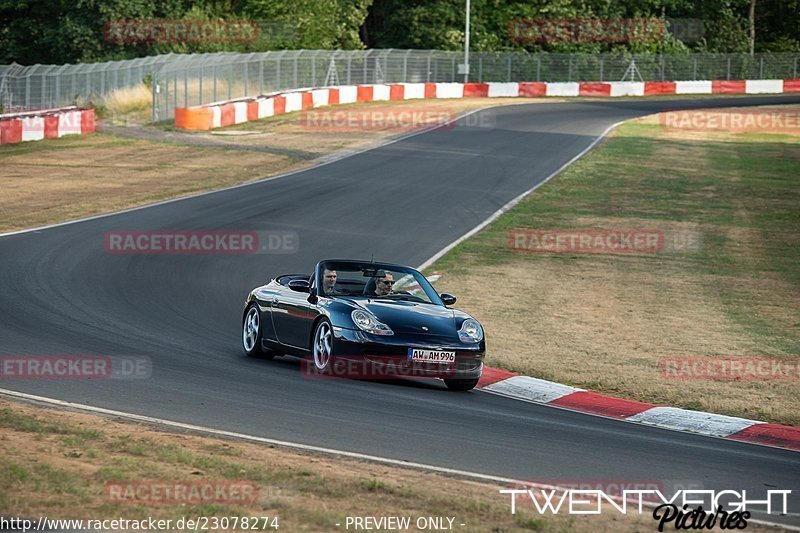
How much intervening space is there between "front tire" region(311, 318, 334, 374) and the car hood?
0.42m

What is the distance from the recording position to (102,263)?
19703mm

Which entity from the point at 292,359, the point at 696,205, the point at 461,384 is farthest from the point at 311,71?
the point at 461,384

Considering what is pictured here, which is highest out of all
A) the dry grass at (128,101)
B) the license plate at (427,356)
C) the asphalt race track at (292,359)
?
the dry grass at (128,101)

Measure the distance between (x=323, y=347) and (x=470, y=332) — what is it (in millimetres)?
1520

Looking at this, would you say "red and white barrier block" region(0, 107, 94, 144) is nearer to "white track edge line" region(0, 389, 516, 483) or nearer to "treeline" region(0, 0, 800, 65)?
"treeline" region(0, 0, 800, 65)

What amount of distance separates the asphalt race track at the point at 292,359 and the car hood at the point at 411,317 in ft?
1.97

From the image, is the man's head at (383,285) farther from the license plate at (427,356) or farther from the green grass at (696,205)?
the green grass at (696,205)

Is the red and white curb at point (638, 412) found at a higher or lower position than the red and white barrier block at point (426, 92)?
lower

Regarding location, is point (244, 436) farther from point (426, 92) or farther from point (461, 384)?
point (426, 92)

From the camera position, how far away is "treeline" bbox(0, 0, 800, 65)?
67250 millimetres

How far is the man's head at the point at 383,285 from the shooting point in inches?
539

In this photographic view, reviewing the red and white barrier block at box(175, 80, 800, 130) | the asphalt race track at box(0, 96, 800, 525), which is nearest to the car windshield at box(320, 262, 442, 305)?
the asphalt race track at box(0, 96, 800, 525)

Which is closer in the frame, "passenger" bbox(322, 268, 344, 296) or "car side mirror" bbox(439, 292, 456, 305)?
"passenger" bbox(322, 268, 344, 296)

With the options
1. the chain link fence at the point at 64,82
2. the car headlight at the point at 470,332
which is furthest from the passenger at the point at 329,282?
the chain link fence at the point at 64,82
